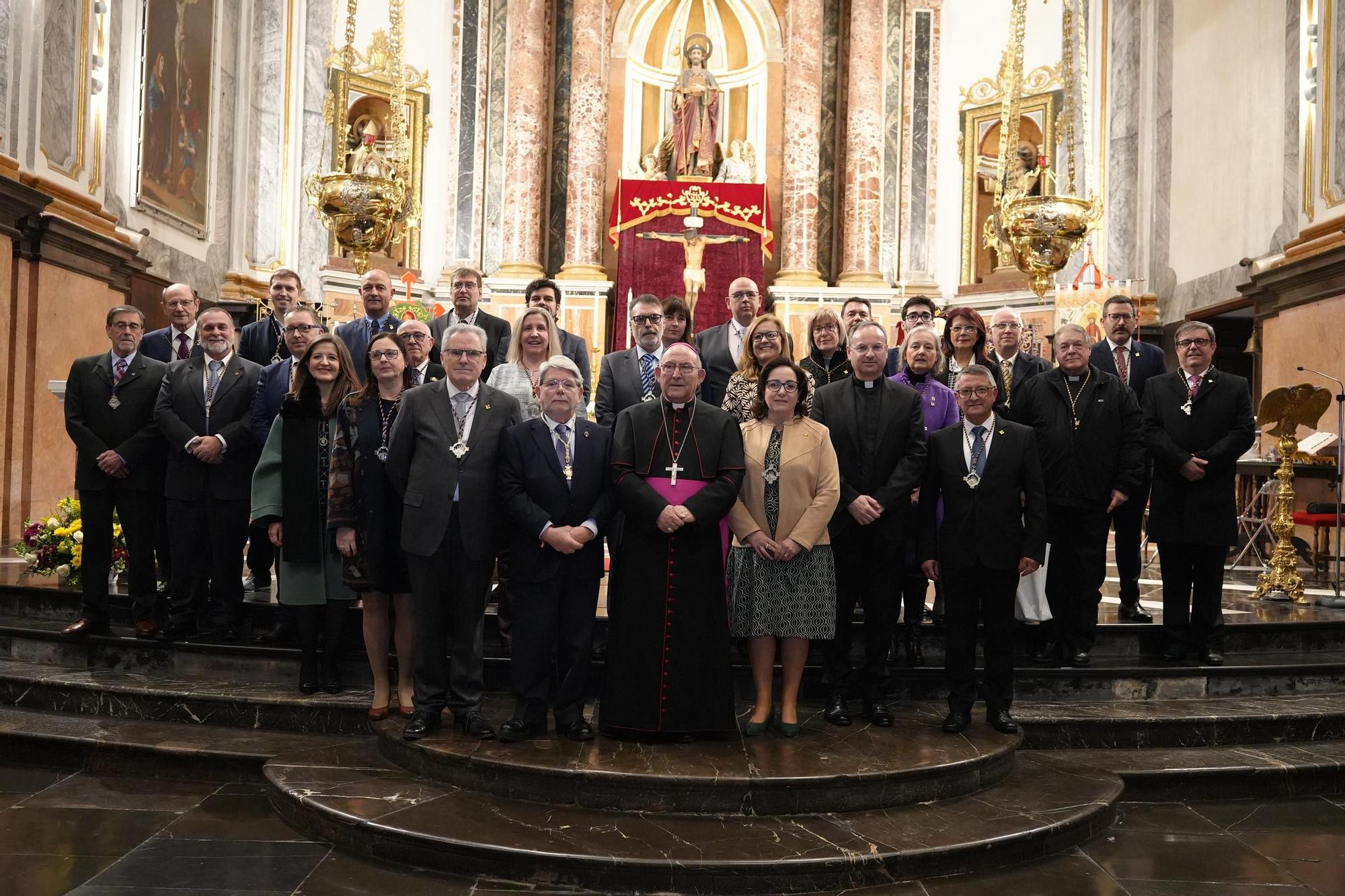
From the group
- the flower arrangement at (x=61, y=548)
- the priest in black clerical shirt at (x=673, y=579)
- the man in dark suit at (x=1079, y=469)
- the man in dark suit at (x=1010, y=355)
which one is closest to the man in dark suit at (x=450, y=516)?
the priest in black clerical shirt at (x=673, y=579)

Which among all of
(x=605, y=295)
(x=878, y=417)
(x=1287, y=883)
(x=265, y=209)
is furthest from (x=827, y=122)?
(x=1287, y=883)

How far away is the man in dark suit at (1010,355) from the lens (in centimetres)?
604

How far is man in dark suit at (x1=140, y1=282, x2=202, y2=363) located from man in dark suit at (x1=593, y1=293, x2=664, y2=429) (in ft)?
7.16

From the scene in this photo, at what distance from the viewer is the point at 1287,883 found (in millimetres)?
3869

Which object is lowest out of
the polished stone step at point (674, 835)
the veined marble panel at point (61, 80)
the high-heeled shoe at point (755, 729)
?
the polished stone step at point (674, 835)

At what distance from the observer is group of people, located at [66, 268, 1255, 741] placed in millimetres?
4586

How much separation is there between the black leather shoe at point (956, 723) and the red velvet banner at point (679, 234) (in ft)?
31.4

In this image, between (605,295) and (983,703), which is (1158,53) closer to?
(605,295)

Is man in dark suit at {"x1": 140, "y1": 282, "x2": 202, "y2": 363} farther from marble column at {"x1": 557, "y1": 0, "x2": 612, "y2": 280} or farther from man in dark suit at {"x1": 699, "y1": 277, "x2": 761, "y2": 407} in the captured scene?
marble column at {"x1": 557, "y1": 0, "x2": 612, "y2": 280}

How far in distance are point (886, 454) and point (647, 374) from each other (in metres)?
1.39

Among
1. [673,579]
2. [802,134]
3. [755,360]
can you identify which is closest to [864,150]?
[802,134]

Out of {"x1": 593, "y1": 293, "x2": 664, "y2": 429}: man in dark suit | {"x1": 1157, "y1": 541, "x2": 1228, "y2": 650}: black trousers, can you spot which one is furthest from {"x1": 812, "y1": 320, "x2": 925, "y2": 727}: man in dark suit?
{"x1": 1157, "y1": 541, "x2": 1228, "y2": 650}: black trousers

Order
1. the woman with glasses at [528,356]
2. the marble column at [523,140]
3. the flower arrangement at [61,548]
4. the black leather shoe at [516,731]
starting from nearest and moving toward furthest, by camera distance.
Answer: the black leather shoe at [516,731] → the woman with glasses at [528,356] → the flower arrangement at [61,548] → the marble column at [523,140]

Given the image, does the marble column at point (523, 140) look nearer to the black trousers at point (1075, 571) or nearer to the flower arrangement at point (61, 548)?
the flower arrangement at point (61, 548)
